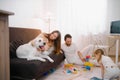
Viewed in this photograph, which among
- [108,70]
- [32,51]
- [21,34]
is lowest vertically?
[108,70]

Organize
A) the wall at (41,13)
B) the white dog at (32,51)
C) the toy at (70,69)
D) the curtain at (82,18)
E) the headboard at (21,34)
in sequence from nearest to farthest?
1. the white dog at (32,51)
2. the headboard at (21,34)
3. the toy at (70,69)
4. the wall at (41,13)
5. the curtain at (82,18)

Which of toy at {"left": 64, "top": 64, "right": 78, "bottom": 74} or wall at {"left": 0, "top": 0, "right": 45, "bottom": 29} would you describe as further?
wall at {"left": 0, "top": 0, "right": 45, "bottom": 29}

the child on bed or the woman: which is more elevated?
the woman

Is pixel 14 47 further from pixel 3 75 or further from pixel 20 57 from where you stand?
pixel 3 75

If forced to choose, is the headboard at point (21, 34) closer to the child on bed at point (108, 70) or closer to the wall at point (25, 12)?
the wall at point (25, 12)

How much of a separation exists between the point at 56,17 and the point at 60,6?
0.33 m

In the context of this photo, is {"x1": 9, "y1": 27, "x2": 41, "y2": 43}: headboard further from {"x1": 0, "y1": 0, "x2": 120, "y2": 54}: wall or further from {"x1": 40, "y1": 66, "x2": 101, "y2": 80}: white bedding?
{"x1": 40, "y1": 66, "x2": 101, "y2": 80}: white bedding

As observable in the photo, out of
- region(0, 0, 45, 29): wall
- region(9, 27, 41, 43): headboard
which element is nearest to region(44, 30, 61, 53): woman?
region(9, 27, 41, 43): headboard

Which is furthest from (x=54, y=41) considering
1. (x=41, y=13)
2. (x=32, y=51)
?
(x=41, y=13)

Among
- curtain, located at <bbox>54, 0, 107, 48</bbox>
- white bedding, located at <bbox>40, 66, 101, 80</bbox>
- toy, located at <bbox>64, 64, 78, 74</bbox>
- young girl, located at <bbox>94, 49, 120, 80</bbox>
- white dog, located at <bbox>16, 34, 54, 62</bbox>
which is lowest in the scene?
white bedding, located at <bbox>40, 66, 101, 80</bbox>

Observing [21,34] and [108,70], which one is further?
[21,34]

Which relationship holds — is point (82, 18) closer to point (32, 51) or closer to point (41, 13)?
point (41, 13)

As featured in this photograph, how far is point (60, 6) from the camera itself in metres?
4.27

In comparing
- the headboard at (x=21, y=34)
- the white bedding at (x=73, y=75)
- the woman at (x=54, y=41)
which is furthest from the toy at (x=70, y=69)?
the headboard at (x=21, y=34)
